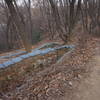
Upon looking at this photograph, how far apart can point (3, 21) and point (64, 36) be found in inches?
344

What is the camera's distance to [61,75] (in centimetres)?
212

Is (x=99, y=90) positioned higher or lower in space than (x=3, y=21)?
lower

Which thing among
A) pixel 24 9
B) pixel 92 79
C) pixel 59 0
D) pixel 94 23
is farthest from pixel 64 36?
pixel 24 9

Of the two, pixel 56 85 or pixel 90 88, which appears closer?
pixel 90 88

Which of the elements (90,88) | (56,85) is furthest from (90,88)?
(56,85)

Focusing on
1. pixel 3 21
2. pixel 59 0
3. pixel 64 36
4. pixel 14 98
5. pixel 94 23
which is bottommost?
pixel 14 98

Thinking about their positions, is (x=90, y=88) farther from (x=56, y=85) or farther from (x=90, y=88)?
→ (x=56, y=85)

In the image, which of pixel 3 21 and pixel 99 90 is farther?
pixel 3 21

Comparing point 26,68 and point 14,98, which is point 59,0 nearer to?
point 26,68

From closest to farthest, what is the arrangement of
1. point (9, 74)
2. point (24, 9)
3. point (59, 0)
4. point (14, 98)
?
point (14, 98)
point (9, 74)
point (59, 0)
point (24, 9)

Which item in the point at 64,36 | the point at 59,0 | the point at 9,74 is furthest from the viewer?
the point at 59,0

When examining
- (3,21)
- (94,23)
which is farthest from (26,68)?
(3,21)

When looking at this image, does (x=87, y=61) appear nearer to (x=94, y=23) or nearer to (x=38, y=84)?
(x=38, y=84)

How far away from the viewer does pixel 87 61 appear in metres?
2.77
